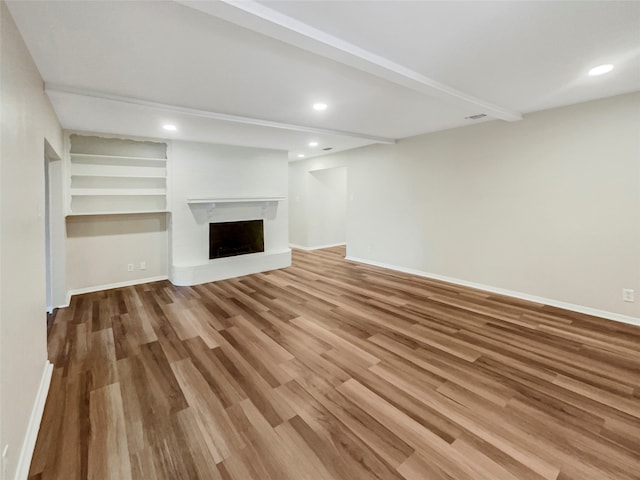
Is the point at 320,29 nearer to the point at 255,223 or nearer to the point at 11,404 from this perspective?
the point at 11,404

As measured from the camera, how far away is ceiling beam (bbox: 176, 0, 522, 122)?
1.54m

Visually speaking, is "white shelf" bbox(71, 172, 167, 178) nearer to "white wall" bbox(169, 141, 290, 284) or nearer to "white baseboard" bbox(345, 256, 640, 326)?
"white wall" bbox(169, 141, 290, 284)

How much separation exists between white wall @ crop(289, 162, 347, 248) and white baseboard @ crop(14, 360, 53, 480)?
6.08 meters

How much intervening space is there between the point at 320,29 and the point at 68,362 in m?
3.34

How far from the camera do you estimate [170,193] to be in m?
4.89

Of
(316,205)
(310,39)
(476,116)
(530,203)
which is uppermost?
(476,116)

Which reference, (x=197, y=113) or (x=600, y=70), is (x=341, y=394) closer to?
(x=197, y=113)

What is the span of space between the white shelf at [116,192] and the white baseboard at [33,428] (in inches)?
112

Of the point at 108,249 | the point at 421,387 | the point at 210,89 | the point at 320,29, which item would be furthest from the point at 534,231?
the point at 108,249

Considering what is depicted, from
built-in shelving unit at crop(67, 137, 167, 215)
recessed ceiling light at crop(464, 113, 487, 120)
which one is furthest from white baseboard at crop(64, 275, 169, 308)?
recessed ceiling light at crop(464, 113, 487, 120)

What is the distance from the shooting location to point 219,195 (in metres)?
5.33

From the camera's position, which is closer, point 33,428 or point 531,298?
point 33,428

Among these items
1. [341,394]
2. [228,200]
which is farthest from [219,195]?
[341,394]

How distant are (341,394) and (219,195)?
4192 mm
